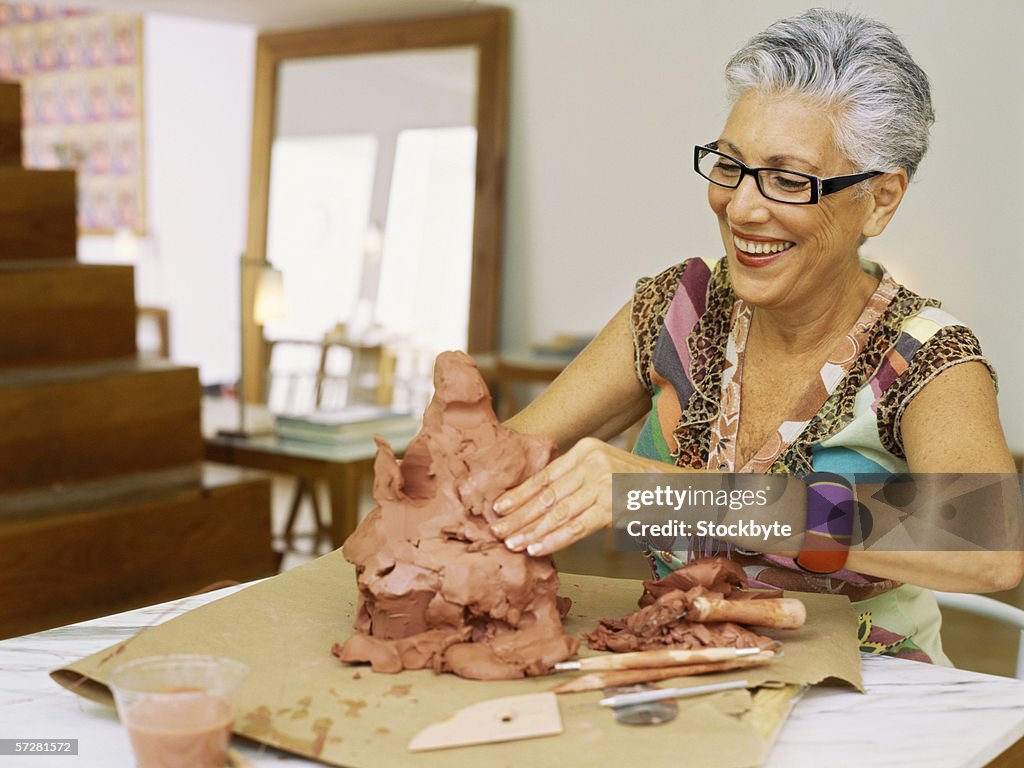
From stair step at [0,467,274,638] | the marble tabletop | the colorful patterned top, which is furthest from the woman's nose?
stair step at [0,467,274,638]

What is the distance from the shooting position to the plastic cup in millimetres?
804

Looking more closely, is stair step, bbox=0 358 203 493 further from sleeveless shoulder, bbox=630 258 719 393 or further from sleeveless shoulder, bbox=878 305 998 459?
sleeveless shoulder, bbox=878 305 998 459

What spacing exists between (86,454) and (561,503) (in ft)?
5.94

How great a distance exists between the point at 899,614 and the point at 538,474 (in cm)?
54

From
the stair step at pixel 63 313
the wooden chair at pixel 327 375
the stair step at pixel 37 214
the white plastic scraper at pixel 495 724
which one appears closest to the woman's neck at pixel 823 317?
the white plastic scraper at pixel 495 724

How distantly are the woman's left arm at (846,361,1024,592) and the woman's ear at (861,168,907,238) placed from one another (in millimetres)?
196

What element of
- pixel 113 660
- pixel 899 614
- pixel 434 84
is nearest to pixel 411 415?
pixel 434 84

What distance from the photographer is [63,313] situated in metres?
2.65

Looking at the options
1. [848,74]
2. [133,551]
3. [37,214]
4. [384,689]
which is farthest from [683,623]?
[37,214]

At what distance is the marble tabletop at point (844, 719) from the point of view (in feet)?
2.91

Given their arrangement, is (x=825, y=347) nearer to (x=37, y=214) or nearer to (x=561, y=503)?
(x=561, y=503)

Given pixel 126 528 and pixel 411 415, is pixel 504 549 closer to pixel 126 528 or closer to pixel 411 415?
pixel 126 528

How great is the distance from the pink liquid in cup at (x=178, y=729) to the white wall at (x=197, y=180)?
506 centimetres

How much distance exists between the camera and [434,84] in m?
4.16
